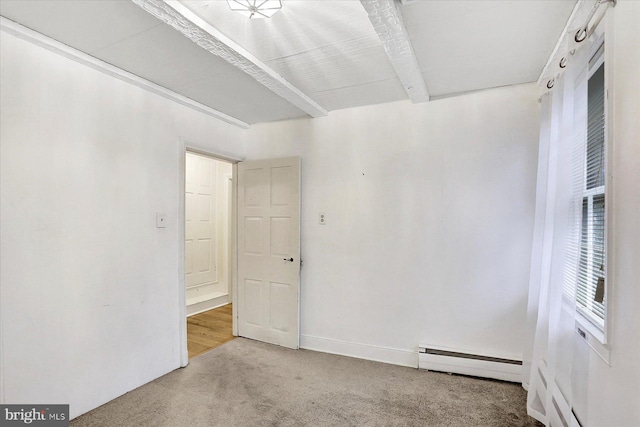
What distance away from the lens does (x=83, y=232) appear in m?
2.20

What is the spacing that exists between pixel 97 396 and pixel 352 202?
2544mm

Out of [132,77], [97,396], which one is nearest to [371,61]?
[132,77]

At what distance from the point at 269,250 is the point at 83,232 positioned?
1.73 metres

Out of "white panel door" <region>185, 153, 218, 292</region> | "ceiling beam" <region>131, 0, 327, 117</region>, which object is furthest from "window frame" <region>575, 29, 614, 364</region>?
"white panel door" <region>185, 153, 218, 292</region>

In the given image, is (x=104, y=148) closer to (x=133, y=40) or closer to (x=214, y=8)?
(x=133, y=40)

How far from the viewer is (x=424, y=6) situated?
1.67 m

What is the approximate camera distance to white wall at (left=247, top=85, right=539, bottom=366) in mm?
2633

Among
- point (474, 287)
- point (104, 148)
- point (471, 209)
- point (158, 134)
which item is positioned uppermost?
point (158, 134)

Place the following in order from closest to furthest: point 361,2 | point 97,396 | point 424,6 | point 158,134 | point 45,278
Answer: point 361,2, point 424,6, point 45,278, point 97,396, point 158,134

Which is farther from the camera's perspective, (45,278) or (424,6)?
(45,278)

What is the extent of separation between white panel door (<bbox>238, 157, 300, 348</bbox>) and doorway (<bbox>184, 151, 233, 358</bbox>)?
0.86 meters

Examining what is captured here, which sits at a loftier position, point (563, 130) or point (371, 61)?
point (371, 61)

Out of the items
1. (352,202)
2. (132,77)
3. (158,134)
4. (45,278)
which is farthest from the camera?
(352,202)

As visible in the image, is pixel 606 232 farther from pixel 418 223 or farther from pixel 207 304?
pixel 207 304
